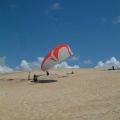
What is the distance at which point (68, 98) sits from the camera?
19953 millimetres

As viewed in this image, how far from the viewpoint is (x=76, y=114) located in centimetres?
1518

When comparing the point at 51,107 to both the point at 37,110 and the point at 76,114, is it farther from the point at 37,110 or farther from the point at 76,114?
the point at 76,114

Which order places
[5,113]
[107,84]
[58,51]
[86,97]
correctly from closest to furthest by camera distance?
[5,113], [86,97], [107,84], [58,51]

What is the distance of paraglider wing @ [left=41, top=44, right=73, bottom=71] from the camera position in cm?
3222

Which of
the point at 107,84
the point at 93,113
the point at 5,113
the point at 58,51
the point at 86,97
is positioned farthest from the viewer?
the point at 58,51

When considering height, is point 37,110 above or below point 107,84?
below

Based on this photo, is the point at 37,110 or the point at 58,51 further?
the point at 58,51

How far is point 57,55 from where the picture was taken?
3231 cm

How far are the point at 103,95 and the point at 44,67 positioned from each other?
14.2 metres

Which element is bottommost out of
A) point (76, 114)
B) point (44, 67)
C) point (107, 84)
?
point (76, 114)

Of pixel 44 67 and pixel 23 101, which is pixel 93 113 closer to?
pixel 23 101

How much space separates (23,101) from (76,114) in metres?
5.63

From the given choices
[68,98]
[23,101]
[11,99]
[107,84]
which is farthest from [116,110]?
[107,84]

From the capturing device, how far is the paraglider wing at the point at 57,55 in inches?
1268
